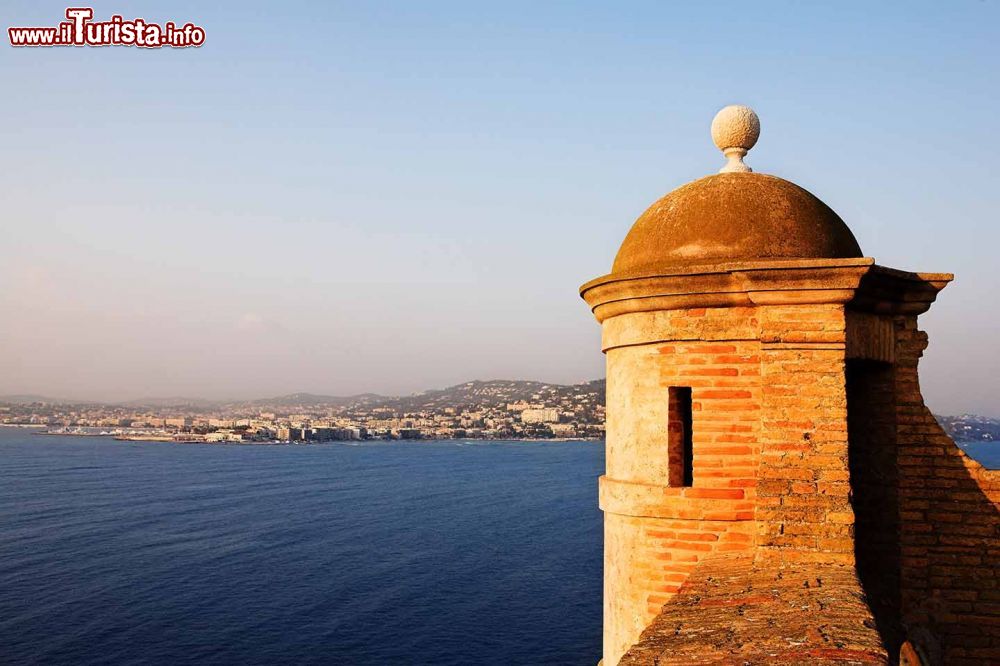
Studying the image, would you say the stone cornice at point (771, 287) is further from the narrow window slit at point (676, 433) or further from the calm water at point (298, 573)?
the calm water at point (298, 573)

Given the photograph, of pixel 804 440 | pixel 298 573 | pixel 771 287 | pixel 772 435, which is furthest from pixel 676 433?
pixel 298 573

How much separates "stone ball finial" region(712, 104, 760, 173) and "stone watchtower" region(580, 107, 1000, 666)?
16 millimetres

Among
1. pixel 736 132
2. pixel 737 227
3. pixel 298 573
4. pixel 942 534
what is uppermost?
pixel 736 132

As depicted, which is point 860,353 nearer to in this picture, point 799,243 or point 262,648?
point 799,243

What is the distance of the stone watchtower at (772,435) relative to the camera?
16.0 feet

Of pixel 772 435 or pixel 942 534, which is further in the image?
pixel 942 534

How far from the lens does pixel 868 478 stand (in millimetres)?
6441

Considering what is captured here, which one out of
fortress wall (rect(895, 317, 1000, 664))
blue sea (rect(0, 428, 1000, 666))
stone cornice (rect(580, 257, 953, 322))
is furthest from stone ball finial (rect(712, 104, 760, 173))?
blue sea (rect(0, 428, 1000, 666))

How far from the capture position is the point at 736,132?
249 inches

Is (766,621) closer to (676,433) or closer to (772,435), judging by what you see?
(772,435)

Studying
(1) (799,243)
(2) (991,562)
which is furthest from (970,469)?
(1) (799,243)

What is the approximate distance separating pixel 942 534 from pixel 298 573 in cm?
4777

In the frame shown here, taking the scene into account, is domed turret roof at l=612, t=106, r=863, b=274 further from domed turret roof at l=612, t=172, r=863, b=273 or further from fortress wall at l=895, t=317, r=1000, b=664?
fortress wall at l=895, t=317, r=1000, b=664

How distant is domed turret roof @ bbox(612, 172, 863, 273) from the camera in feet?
18.5
